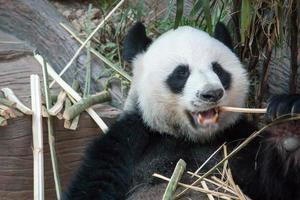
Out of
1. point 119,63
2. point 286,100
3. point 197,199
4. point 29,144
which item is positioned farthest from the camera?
point 119,63

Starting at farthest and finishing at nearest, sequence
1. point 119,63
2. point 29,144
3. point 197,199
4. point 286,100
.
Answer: point 119,63
point 29,144
point 197,199
point 286,100

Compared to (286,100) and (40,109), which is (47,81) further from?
(286,100)

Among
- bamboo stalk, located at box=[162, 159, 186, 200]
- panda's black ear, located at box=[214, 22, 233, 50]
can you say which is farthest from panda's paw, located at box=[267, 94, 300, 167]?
panda's black ear, located at box=[214, 22, 233, 50]

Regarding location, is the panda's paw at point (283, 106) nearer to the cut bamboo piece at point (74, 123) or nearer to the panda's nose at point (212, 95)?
the panda's nose at point (212, 95)

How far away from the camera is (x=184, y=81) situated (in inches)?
163

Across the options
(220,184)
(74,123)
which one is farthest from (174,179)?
(74,123)

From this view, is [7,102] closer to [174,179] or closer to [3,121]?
[3,121]

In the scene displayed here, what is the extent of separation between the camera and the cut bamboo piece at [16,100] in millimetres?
4434

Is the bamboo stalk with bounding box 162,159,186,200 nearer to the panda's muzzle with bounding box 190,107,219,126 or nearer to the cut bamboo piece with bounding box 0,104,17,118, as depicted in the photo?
the panda's muzzle with bounding box 190,107,219,126

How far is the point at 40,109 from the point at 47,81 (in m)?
0.25

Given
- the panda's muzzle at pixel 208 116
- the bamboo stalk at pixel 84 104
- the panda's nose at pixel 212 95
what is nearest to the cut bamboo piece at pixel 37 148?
the bamboo stalk at pixel 84 104

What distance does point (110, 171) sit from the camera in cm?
419

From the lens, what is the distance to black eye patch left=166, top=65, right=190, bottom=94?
4.15 m

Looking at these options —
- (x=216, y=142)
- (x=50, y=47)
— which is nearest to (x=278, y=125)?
(x=216, y=142)
